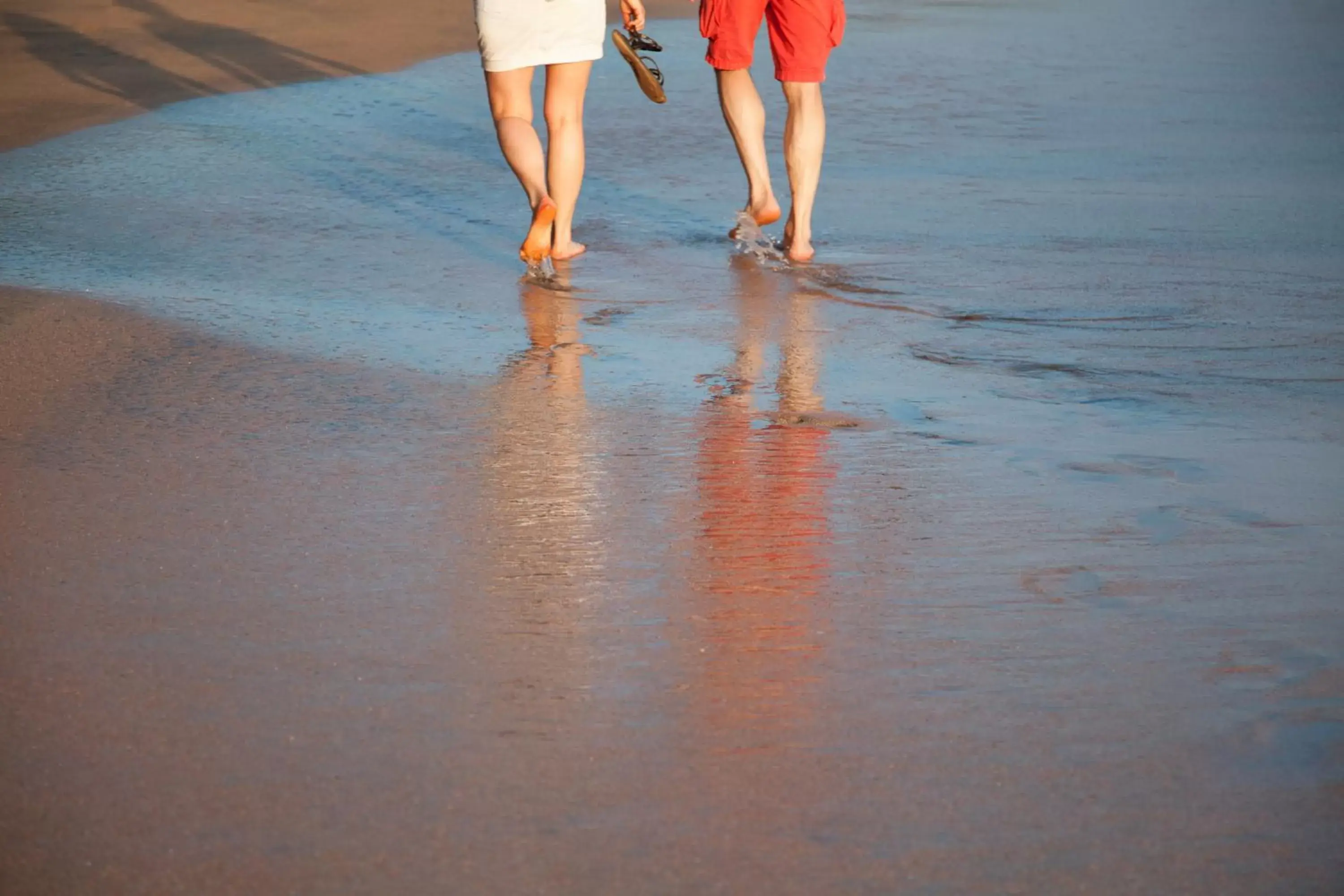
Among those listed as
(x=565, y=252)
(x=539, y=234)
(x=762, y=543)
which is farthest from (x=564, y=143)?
(x=762, y=543)

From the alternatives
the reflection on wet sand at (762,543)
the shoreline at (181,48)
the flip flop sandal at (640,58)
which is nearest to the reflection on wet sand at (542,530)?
the reflection on wet sand at (762,543)

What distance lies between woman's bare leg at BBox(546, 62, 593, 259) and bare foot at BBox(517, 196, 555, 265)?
39 cm

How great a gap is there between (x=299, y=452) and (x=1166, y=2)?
38.7ft

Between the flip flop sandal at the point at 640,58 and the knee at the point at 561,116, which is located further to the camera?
the flip flop sandal at the point at 640,58

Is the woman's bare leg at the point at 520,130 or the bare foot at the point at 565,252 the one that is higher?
the woman's bare leg at the point at 520,130

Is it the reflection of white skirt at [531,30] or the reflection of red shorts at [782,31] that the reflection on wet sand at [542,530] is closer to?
the reflection of white skirt at [531,30]

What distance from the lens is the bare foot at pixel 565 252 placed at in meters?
6.19

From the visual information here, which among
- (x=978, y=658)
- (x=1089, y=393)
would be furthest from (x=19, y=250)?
(x=978, y=658)

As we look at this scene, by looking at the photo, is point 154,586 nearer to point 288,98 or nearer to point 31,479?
point 31,479

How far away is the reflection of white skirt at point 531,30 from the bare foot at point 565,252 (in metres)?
0.64

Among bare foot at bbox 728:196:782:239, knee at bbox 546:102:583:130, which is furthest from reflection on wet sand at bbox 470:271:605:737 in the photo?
bare foot at bbox 728:196:782:239

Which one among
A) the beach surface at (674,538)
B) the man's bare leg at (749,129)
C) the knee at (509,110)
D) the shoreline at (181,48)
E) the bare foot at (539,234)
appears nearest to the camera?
the beach surface at (674,538)

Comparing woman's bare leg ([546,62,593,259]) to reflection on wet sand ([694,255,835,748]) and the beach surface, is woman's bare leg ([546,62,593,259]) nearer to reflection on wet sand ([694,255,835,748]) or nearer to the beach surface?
the beach surface

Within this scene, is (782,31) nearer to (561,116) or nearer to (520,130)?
(561,116)
